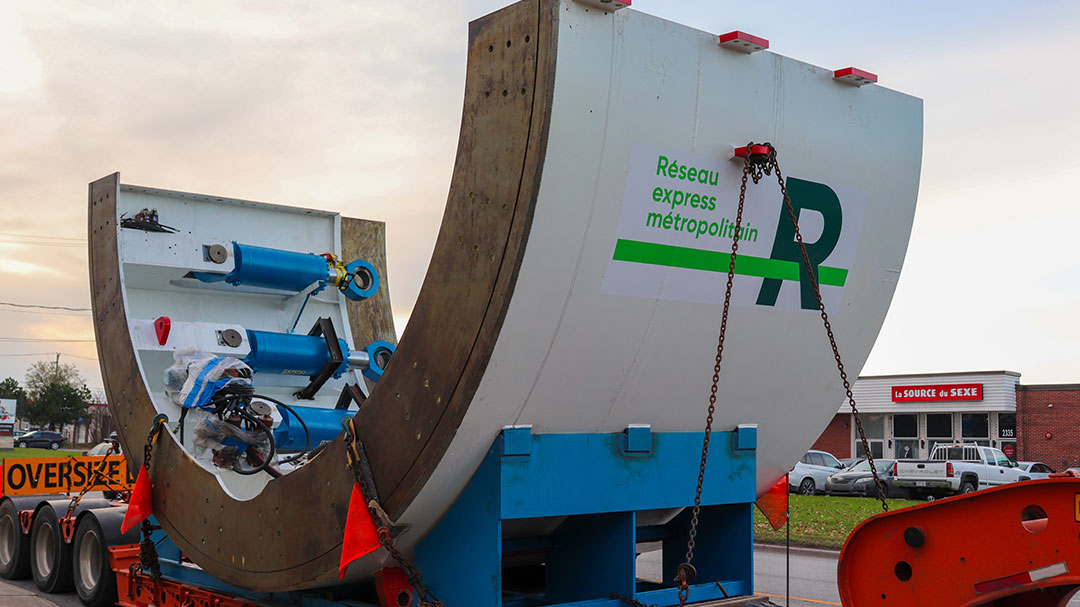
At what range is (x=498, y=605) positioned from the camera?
A: 4398 mm

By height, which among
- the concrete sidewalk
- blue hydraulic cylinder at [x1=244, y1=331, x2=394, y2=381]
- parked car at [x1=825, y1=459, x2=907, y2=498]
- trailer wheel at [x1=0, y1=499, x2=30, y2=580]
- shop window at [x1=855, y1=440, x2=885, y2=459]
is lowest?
shop window at [x1=855, y1=440, x2=885, y2=459]

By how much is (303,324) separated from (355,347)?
1.67 feet

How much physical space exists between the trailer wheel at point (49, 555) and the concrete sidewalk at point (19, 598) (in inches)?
5.5

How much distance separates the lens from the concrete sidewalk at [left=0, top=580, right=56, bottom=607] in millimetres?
9211

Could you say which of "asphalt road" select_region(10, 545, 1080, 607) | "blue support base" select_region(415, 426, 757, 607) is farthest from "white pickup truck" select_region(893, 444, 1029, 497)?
"blue support base" select_region(415, 426, 757, 607)

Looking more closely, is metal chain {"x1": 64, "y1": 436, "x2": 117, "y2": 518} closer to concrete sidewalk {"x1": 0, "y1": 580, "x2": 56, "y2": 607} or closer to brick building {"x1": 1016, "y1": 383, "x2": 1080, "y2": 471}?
concrete sidewalk {"x1": 0, "y1": 580, "x2": 56, "y2": 607}

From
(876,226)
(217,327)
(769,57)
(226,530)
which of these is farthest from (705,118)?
(217,327)

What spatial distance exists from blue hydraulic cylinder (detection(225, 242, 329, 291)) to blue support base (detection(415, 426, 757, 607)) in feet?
13.1

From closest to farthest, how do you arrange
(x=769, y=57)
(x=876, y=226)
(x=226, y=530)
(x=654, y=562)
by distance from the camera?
(x=769, y=57) < (x=876, y=226) < (x=226, y=530) < (x=654, y=562)

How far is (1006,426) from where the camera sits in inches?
1650

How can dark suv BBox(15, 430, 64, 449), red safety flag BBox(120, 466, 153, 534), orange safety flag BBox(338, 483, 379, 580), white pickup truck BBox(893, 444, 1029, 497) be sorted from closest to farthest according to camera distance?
orange safety flag BBox(338, 483, 379, 580)
red safety flag BBox(120, 466, 153, 534)
white pickup truck BBox(893, 444, 1029, 497)
dark suv BBox(15, 430, 64, 449)

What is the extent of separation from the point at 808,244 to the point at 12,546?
910 cm

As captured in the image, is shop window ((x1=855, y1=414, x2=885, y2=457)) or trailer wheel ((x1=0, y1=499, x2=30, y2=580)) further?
shop window ((x1=855, y1=414, x2=885, y2=457))

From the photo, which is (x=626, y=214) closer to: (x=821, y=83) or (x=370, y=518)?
(x=821, y=83)
